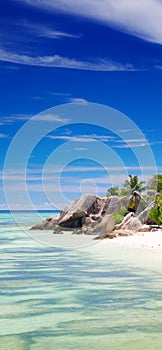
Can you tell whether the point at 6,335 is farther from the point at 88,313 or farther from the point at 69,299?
the point at 69,299

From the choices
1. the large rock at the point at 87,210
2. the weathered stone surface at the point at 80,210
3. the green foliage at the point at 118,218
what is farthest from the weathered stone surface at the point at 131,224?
the weathered stone surface at the point at 80,210

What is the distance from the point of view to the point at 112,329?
10.9 meters

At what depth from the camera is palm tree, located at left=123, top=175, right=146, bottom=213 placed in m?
58.9

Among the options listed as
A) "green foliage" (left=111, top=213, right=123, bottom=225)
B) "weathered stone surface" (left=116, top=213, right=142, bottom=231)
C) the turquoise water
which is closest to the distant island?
"green foliage" (left=111, top=213, right=123, bottom=225)

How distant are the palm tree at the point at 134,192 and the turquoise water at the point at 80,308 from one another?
120 ft

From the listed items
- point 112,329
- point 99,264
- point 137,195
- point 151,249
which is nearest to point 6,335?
point 112,329

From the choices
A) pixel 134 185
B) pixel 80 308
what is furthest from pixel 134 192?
pixel 80 308

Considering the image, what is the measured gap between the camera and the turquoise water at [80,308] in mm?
9953

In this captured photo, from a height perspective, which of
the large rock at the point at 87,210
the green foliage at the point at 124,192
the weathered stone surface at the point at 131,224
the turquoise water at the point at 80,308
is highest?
the green foliage at the point at 124,192

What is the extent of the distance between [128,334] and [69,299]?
4302mm

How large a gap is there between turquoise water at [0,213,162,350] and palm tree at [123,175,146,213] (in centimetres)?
3652

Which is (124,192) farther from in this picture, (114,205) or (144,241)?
(144,241)

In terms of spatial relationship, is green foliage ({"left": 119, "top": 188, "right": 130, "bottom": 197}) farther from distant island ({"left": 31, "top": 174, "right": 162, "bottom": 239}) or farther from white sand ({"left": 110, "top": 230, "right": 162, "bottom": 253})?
white sand ({"left": 110, "top": 230, "right": 162, "bottom": 253})

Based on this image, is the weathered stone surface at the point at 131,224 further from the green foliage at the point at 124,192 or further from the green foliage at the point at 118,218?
the green foliage at the point at 124,192
